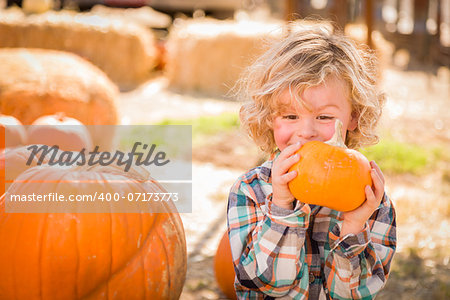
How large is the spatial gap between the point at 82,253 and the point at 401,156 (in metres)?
4.86

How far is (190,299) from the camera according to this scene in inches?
120

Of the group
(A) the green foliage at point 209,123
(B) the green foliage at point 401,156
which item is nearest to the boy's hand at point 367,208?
(B) the green foliage at point 401,156

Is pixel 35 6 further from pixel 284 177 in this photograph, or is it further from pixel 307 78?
pixel 284 177

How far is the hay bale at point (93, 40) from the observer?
37.6ft

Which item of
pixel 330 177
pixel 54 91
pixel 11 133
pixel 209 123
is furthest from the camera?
pixel 209 123

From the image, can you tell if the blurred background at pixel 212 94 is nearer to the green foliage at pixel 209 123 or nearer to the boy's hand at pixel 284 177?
the green foliage at pixel 209 123

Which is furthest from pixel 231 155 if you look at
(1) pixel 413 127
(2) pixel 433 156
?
(1) pixel 413 127

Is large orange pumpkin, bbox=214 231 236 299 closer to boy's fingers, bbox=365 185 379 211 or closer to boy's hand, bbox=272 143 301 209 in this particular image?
boy's hand, bbox=272 143 301 209

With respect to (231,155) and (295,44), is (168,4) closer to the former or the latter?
(231,155)

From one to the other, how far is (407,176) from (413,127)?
2.47m

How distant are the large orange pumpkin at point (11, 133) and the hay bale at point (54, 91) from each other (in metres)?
1.27

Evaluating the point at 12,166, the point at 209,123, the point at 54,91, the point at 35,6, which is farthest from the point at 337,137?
the point at 35,6

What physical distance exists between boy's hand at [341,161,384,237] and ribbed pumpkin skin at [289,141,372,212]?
0.09 feet

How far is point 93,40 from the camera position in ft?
39.2
